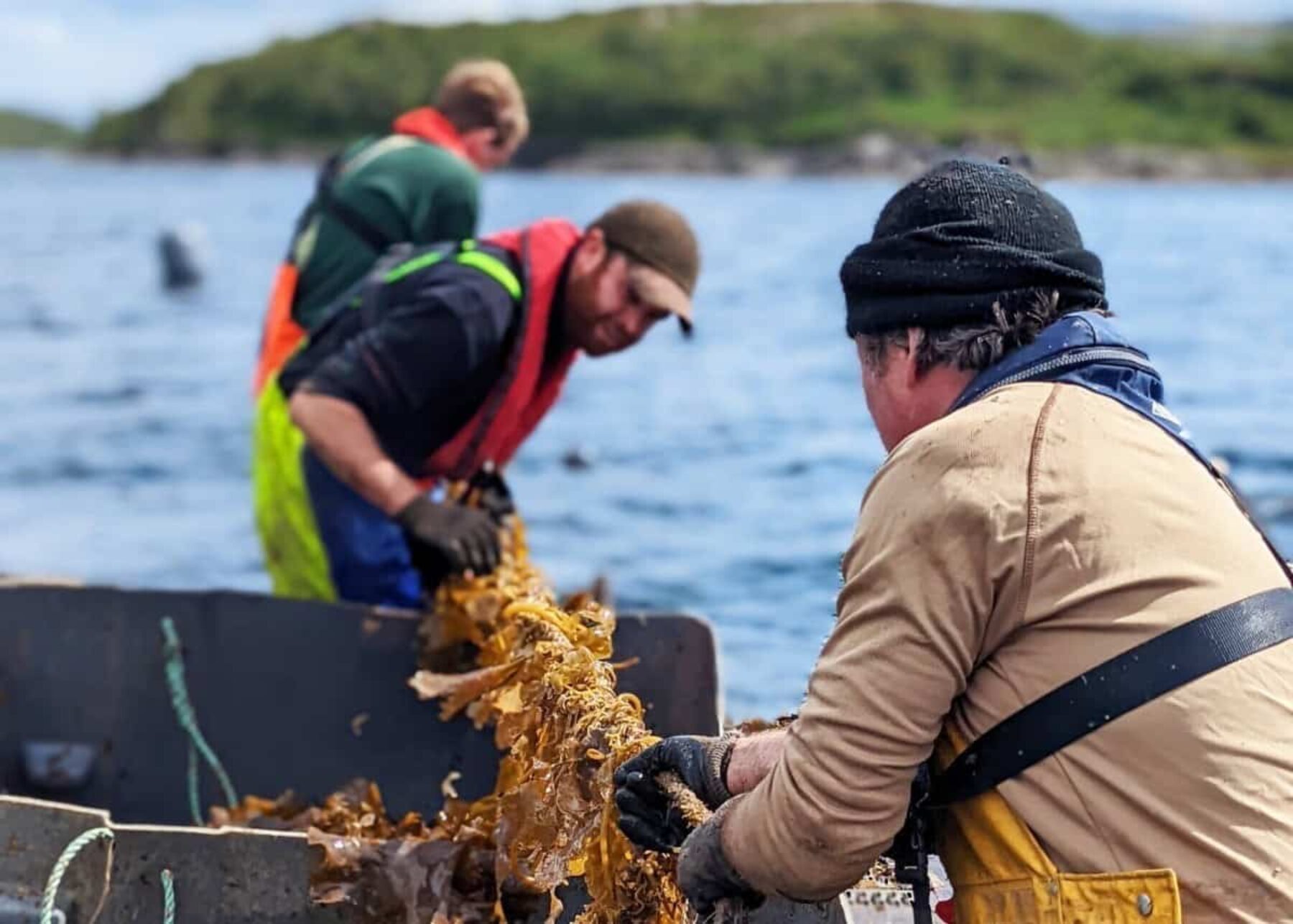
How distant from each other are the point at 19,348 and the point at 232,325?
166 inches

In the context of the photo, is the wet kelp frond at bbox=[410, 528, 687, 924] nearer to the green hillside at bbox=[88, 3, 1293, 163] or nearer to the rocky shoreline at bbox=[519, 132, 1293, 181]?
the rocky shoreline at bbox=[519, 132, 1293, 181]

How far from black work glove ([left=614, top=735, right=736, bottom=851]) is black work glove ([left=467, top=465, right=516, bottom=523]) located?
2.79m

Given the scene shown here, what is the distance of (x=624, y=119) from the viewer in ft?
482

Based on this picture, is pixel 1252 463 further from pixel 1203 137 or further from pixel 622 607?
pixel 1203 137

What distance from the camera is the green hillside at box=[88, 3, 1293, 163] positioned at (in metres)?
124

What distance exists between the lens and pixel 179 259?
125 ft

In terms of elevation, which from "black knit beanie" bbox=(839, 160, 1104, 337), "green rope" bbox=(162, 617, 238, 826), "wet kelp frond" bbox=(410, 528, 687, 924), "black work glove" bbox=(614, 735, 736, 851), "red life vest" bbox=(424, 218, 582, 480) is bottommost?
"green rope" bbox=(162, 617, 238, 826)

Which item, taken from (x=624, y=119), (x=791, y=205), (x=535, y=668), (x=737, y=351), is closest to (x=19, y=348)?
(x=737, y=351)

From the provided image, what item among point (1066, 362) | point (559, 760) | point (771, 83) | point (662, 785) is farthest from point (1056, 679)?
point (771, 83)

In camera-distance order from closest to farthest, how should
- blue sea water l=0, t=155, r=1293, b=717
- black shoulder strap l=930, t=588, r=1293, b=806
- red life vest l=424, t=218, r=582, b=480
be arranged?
black shoulder strap l=930, t=588, r=1293, b=806 → red life vest l=424, t=218, r=582, b=480 → blue sea water l=0, t=155, r=1293, b=717

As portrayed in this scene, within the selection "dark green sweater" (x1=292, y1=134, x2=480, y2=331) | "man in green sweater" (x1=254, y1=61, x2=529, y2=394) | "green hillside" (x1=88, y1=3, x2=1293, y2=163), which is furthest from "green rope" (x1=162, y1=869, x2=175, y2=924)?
"green hillside" (x1=88, y1=3, x2=1293, y2=163)

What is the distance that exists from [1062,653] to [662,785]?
0.91 metres

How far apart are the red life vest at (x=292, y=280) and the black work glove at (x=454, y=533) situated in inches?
60.7

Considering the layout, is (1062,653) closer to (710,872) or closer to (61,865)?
(710,872)
